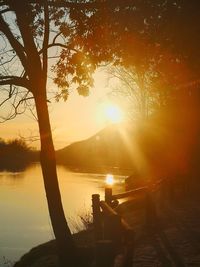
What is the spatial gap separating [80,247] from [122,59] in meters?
5.30

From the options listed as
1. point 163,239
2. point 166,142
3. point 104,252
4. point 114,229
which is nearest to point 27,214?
point 166,142

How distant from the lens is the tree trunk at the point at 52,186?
1226 cm

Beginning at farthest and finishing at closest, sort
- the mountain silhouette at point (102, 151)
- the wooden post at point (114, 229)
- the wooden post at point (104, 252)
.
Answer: the mountain silhouette at point (102, 151) < the wooden post at point (114, 229) < the wooden post at point (104, 252)

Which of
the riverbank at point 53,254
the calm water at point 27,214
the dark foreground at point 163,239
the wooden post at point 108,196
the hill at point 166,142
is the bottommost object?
the calm water at point 27,214

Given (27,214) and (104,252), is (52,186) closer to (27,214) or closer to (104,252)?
(104,252)

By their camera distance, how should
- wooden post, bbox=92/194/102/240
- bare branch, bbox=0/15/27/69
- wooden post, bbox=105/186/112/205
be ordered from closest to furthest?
1. wooden post, bbox=92/194/102/240
2. bare branch, bbox=0/15/27/69
3. wooden post, bbox=105/186/112/205

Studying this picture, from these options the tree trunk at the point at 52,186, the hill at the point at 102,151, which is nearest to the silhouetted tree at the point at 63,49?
the tree trunk at the point at 52,186

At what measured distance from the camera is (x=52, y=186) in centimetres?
1239

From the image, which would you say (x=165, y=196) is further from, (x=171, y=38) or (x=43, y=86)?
(x=171, y=38)

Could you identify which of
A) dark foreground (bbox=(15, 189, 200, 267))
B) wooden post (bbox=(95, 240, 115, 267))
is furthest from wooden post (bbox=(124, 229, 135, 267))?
dark foreground (bbox=(15, 189, 200, 267))

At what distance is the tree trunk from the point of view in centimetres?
1226

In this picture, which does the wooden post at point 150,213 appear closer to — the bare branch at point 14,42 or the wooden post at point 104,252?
the bare branch at point 14,42

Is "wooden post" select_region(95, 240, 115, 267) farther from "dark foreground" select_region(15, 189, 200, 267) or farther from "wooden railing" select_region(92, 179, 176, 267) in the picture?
"dark foreground" select_region(15, 189, 200, 267)

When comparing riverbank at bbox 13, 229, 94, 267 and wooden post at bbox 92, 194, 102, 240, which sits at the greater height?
wooden post at bbox 92, 194, 102, 240
